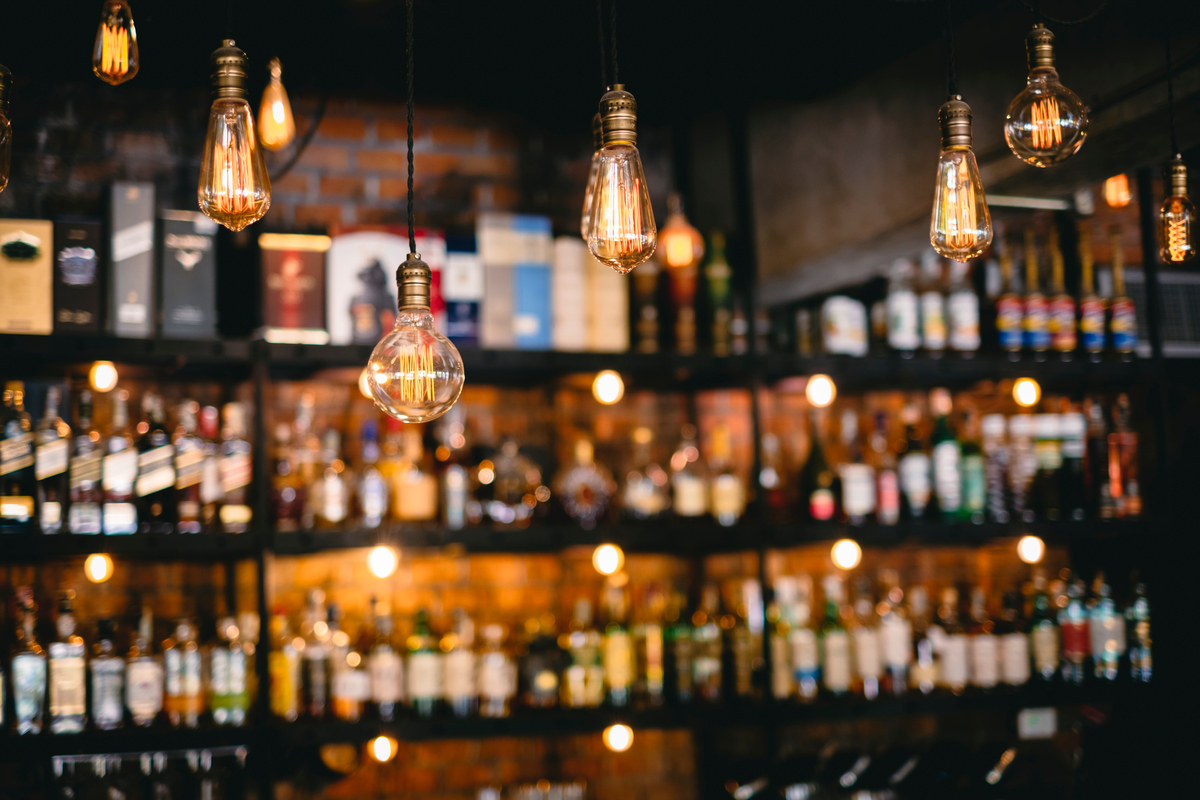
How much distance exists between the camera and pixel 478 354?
272 cm

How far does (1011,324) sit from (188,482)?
2.35 meters

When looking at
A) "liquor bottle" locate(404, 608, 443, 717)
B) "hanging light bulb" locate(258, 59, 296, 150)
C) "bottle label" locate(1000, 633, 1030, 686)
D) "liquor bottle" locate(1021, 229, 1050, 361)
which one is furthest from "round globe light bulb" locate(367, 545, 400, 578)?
"liquor bottle" locate(1021, 229, 1050, 361)

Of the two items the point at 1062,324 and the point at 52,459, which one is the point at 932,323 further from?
the point at 52,459

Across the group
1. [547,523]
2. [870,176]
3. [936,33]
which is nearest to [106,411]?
[547,523]

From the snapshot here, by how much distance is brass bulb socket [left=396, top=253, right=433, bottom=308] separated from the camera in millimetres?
1317

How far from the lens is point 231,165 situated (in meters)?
1.22

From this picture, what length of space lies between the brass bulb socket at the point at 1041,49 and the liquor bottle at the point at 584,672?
1752 mm

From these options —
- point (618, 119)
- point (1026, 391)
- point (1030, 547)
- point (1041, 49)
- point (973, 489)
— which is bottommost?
point (1030, 547)

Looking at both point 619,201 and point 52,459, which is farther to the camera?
Answer: point 52,459

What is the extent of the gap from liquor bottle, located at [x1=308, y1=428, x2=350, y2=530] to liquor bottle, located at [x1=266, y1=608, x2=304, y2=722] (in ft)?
0.93

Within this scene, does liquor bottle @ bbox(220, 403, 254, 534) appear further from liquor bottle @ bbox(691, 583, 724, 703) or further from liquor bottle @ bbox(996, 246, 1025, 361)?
liquor bottle @ bbox(996, 246, 1025, 361)

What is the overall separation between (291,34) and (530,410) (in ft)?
3.92

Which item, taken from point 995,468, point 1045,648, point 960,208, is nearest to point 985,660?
A: point 1045,648

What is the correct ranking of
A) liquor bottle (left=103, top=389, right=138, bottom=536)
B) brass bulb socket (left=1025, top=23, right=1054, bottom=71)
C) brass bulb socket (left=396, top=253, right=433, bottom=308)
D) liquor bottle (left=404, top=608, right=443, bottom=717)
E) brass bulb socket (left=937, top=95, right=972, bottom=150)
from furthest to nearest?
1. liquor bottle (left=404, top=608, right=443, bottom=717)
2. liquor bottle (left=103, top=389, right=138, bottom=536)
3. brass bulb socket (left=1025, top=23, right=1054, bottom=71)
4. brass bulb socket (left=937, top=95, right=972, bottom=150)
5. brass bulb socket (left=396, top=253, right=433, bottom=308)
